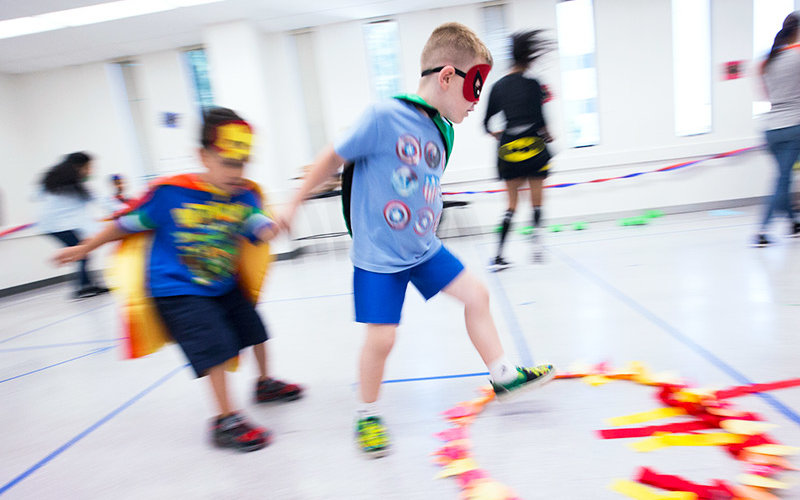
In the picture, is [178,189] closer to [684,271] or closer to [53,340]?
[53,340]

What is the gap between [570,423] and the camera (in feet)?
4.60

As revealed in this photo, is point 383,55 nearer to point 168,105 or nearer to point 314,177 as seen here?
point 168,105

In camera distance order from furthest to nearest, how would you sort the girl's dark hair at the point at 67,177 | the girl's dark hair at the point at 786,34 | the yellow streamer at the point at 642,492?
the girl's dark hair at the point at 67,177
the girl's dark hair at the point at 786,34
the yellow streamer at the point at 642,492

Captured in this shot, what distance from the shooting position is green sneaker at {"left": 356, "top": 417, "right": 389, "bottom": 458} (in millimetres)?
1354

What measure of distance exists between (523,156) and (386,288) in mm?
2293

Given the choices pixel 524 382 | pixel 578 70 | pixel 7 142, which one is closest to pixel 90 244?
pixel 524 382

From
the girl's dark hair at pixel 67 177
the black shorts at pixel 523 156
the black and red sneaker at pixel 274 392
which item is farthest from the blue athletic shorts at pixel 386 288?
the girl's dark hair at pixel 67 177

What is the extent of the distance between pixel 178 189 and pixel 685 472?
5.39ft

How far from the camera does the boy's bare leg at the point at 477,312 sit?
1479 mm

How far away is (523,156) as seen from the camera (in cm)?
330

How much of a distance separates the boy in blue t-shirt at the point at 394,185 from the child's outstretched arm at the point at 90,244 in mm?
598

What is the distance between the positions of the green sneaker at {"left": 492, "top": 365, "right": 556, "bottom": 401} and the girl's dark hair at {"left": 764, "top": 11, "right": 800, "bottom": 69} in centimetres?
310

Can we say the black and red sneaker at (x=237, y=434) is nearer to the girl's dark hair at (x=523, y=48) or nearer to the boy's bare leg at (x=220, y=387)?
the boy's bare leg at (x=220, y=387)

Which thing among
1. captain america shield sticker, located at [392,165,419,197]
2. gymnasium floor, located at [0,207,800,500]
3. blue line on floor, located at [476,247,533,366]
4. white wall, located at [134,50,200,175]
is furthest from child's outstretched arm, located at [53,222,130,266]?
white wall, located at [134,50,200,175]
